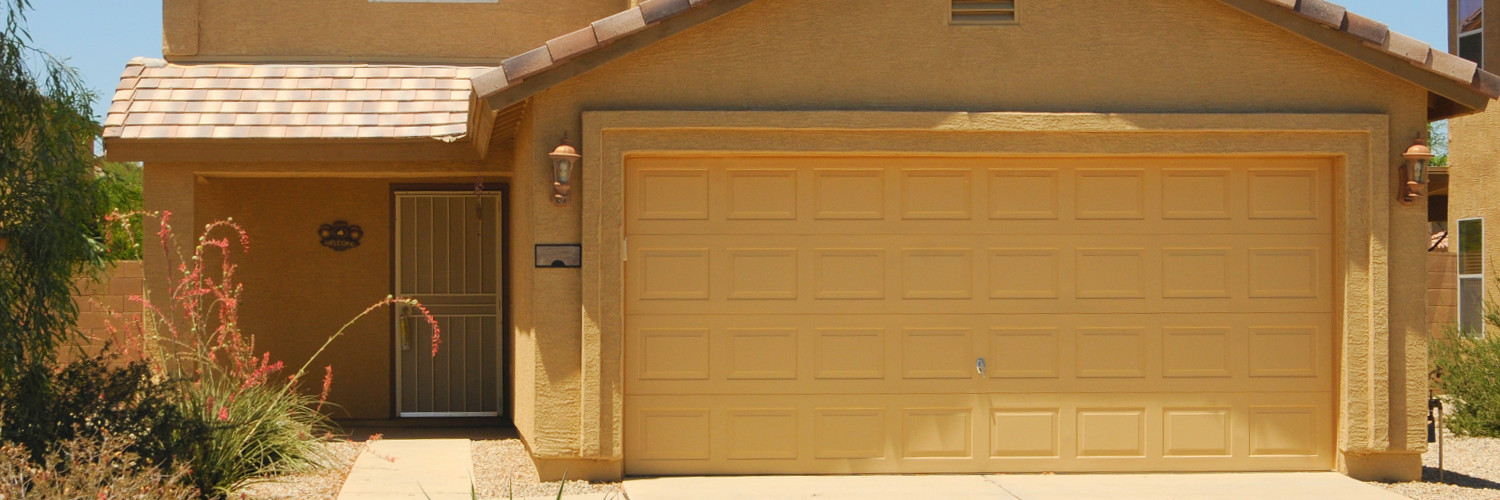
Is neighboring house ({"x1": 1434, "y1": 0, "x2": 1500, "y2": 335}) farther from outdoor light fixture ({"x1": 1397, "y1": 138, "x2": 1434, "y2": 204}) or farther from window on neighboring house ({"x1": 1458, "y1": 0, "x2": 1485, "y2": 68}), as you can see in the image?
outdoor light fixture ({"x1": 1397, "y1": 138, "x2": 1434, "y2": 204})

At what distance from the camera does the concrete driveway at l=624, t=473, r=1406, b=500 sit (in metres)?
7.92

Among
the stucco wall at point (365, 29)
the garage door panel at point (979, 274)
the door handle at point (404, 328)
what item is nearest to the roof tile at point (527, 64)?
the garage door panel at point (979, 274)

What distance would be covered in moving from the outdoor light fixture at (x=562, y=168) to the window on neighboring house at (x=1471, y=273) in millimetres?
11192

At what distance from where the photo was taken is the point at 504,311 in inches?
454

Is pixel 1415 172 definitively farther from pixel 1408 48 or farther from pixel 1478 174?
pixel 1478 174

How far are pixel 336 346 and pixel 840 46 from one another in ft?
18.2

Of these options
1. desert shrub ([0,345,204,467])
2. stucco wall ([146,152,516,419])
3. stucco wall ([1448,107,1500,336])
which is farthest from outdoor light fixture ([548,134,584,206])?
stucco wall ([1448,107,1500,336])

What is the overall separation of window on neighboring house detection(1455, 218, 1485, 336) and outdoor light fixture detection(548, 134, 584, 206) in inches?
441

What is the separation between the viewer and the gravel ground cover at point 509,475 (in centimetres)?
815

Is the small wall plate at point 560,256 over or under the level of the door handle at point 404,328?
over

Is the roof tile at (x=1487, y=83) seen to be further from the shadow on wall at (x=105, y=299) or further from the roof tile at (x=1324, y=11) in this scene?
the shadow on wall at (x=105, y=299)

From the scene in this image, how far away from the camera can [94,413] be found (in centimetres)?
742

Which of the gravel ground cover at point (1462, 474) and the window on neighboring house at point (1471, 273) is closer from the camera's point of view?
the gravel ground cover at point (1462, 474)

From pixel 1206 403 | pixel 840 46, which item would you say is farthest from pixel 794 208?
pixel 1206 403
